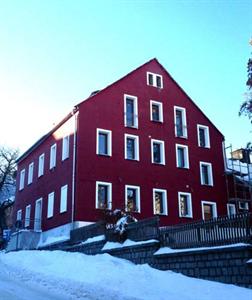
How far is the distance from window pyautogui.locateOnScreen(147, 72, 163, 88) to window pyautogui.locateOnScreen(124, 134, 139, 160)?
4.95 meters

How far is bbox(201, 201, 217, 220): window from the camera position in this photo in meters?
31.2

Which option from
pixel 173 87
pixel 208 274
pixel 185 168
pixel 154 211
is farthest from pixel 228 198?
pixel 208 274

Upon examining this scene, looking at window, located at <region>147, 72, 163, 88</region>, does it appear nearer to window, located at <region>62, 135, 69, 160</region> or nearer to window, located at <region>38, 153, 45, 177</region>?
window, located at <region>62, 135, 69, 160</region>

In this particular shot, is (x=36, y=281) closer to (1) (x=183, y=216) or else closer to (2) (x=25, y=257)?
(2) (x=25, y=257)

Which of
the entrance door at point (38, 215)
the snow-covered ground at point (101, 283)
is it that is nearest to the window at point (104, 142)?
the entrance door at point (38, 215)

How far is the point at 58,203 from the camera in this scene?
28.8 metres

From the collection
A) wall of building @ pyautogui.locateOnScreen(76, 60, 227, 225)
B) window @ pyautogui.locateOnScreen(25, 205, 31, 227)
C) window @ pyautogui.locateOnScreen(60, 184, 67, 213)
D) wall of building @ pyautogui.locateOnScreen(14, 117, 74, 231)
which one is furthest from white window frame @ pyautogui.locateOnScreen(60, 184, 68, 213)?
window @ pyautogui.locateOnScreen(25, 205, 31, 227)

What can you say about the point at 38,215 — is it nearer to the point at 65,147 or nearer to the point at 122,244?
the point at 65,147

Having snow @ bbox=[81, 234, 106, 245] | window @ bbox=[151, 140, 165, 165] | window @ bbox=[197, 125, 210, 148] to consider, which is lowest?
snow @ bbox=[81, 234, 106, 245]

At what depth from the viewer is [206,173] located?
1292 inches

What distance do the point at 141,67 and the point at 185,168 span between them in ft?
27.2

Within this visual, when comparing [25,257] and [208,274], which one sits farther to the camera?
[25,257]

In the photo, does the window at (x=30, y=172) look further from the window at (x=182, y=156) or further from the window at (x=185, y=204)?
the window at (x=185, y=204)

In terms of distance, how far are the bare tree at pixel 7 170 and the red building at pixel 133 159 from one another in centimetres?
1632
